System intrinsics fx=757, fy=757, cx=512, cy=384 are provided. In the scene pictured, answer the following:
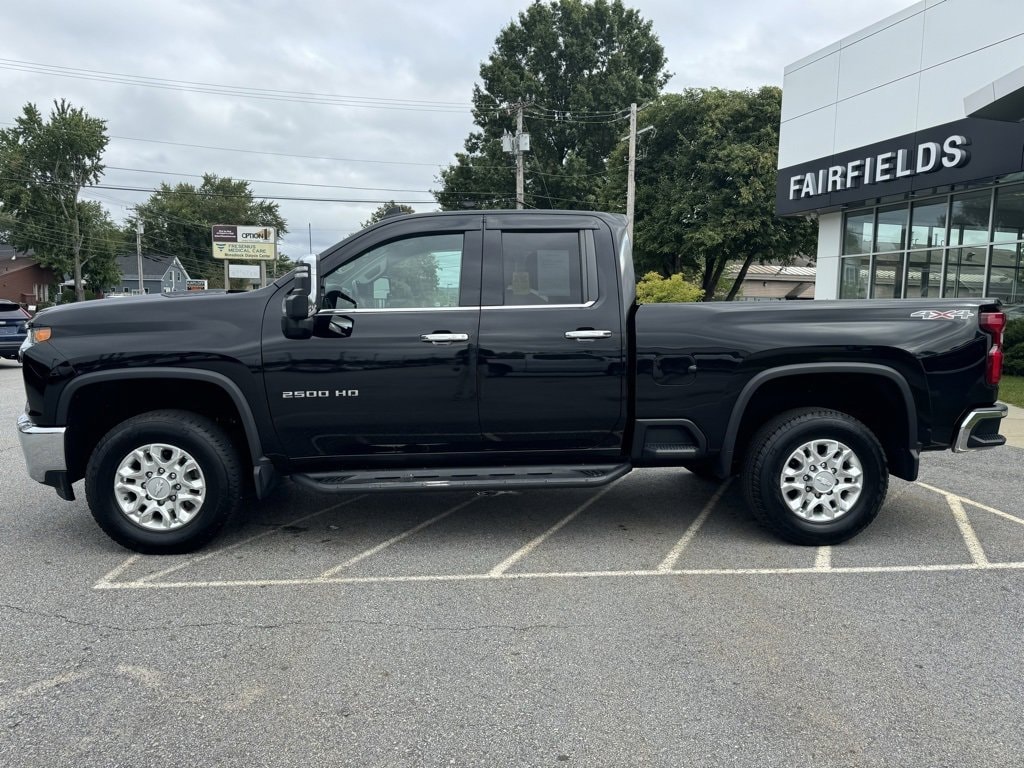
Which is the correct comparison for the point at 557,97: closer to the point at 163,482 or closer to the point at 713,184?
the point at 713,184

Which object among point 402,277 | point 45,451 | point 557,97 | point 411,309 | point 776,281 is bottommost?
point 45,451

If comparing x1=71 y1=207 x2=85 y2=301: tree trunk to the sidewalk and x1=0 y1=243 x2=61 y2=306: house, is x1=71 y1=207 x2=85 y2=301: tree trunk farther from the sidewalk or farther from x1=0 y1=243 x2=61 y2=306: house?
the sidewalk

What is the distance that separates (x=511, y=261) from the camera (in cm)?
473

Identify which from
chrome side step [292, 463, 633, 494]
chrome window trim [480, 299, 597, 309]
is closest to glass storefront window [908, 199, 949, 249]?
chrome window trim [480, 299, 597, 309]

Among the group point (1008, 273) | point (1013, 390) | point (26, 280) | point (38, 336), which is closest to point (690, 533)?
point (38, 336)

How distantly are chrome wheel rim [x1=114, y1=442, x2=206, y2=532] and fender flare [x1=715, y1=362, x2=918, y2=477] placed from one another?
323 cm

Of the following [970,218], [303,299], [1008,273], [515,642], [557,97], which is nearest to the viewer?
[515,642]

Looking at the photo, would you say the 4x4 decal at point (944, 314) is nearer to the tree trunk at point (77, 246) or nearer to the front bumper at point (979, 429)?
the front bumper at point (979, 429)

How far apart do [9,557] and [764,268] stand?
159ft

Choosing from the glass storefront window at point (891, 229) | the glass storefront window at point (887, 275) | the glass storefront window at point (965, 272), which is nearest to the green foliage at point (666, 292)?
the glass storefront window at point (887, 275)

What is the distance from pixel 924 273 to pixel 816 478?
45.8ft

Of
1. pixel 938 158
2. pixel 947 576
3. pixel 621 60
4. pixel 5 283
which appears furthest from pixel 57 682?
pixel 5 283

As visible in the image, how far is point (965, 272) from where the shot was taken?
1520 centimetres

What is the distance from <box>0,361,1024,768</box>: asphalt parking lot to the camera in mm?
2688
